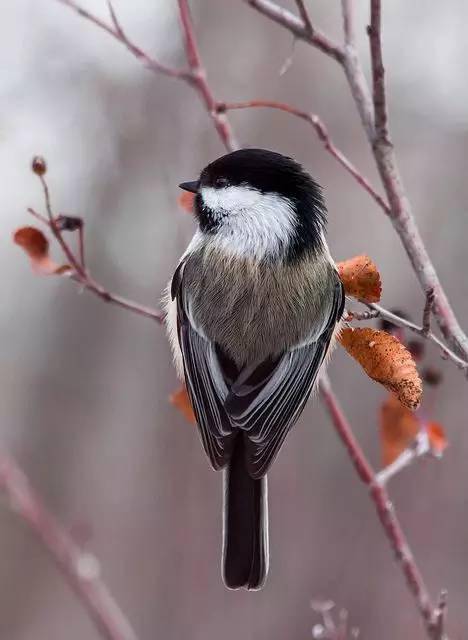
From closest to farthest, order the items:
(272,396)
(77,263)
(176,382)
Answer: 1. (77,263)
2. (272,396)
3. (176,382)

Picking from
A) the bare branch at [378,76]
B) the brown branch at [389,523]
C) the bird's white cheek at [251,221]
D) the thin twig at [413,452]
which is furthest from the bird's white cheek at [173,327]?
the bare branch at [378,76]

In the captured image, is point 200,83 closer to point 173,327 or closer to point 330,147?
point 330,147

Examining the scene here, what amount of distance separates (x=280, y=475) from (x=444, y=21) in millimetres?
2294

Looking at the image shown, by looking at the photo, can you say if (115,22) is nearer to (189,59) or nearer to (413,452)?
(189,59)

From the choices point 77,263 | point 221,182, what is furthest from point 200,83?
point 77,263

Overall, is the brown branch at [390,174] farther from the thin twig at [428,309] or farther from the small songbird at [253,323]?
the small songbird at [253,323]

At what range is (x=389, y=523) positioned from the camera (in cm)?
114

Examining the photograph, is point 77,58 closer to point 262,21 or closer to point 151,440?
point 262,21

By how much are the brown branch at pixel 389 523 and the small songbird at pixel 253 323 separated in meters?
0.08

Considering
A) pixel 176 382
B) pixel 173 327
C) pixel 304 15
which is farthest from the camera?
pixel 176 382

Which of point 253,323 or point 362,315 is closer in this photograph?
point 362,315

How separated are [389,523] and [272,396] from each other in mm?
269

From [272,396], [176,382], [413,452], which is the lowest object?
[413,452]

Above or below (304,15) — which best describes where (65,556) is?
below
